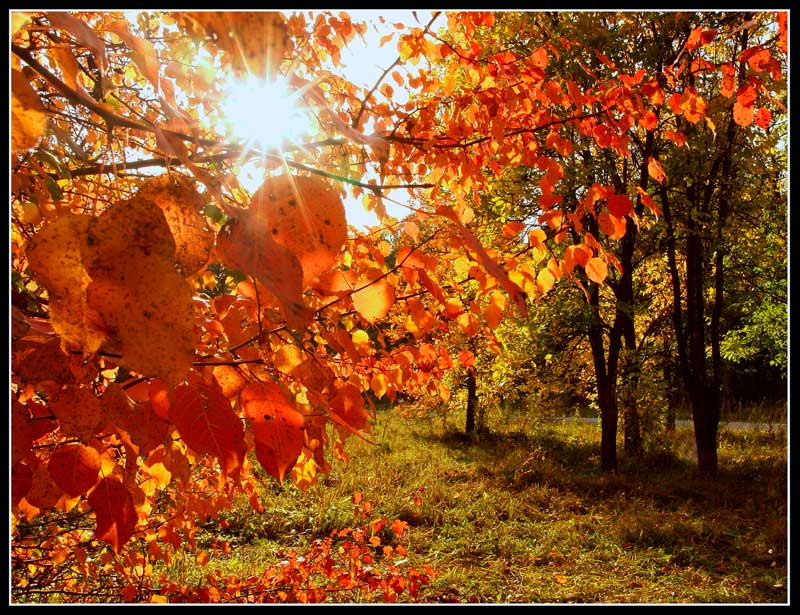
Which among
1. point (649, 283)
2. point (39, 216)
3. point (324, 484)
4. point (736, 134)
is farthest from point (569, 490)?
point (39, 216)

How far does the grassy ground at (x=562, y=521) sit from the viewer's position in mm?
4324

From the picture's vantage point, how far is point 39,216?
3.29ft

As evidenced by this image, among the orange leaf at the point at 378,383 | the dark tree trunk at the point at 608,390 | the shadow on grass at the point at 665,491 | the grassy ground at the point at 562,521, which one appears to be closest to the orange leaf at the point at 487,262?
the orange leaf at the point at 378,383

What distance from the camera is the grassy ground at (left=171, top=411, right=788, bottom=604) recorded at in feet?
14.2

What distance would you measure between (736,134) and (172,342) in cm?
783

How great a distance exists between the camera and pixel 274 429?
0.59 metres

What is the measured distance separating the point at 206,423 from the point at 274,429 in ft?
0.24

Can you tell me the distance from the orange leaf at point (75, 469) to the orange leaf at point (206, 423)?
217mm

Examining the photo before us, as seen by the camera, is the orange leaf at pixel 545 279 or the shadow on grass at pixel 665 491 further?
the shadow on grass at pixel 665 491

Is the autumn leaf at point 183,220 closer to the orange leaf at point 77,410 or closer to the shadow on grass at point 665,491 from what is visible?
the orange leaf at point 77,410

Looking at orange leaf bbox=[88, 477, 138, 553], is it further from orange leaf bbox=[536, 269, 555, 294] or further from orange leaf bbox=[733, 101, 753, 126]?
orange leaf bbox=[733, 101, 753, 126]

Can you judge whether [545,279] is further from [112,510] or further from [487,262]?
[112,510]

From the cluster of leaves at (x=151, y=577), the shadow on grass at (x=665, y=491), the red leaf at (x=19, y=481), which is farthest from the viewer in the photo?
the shadow on grass at (x=665, y=491)

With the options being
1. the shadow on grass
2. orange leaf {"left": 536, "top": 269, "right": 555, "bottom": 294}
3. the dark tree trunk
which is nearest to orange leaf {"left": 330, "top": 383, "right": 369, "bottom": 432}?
orange leaf {"left": 536, "top": 269, "right": 555, "bottom": 294}
